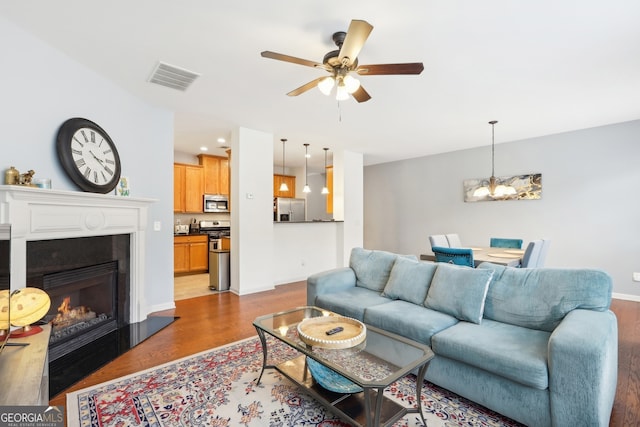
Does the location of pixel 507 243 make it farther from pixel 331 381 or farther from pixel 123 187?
pixel 123 187

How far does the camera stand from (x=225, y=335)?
309 centimetres

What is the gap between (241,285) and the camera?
4.61 meters

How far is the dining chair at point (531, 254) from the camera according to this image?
3.39 m

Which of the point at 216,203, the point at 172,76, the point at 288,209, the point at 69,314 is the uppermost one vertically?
the point at 172,76

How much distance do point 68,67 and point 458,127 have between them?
487cm

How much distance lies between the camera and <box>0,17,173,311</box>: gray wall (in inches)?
89.7

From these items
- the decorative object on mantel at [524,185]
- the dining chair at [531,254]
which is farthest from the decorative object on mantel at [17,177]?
the decorative object on mantel at [524,185]

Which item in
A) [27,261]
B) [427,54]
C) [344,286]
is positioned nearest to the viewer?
[27,261]

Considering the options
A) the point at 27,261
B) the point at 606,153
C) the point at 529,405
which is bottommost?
the point at 529,405

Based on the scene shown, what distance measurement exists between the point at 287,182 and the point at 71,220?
5.94 metres

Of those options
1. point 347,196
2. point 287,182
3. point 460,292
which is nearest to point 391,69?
point 460,292

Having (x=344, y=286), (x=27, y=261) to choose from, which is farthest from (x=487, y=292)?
(x=27, y=261)

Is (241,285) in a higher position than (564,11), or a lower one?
lower

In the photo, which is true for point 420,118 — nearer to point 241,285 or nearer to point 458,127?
point 458,127
